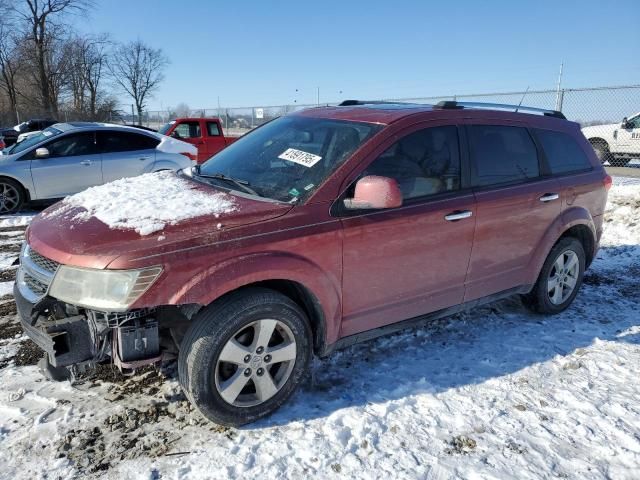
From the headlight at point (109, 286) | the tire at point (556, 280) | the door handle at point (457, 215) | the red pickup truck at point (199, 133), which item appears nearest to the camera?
the headlight at point (109, 286)

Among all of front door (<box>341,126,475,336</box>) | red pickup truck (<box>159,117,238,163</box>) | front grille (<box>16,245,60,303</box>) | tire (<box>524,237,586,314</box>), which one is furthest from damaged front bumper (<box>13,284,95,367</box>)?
red pickup truck (<box>159,117,238,163</box>)

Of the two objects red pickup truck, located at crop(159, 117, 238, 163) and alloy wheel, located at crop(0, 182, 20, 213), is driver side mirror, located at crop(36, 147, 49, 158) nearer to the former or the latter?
alloy wheel, located at crop(0, 182, 20, 213)

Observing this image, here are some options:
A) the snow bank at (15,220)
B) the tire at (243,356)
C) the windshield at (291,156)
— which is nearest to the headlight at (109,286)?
the tire at (243,356)

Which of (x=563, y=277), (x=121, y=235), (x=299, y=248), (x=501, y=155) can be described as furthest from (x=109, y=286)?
(x=563, y=277)

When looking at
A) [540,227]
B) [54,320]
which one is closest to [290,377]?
[54,320]

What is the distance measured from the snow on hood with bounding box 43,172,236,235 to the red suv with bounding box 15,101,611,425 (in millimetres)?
26

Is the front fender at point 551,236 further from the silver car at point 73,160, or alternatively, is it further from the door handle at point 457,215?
the silver car at point 73,160

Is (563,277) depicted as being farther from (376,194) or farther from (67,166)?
(67,166)

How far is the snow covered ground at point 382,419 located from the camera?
2.45 metres

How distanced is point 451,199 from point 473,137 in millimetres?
575

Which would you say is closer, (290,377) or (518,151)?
(290,377)

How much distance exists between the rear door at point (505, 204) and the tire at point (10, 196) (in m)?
7.77

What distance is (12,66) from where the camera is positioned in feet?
119

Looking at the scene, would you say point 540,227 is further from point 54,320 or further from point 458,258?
point 54,320
